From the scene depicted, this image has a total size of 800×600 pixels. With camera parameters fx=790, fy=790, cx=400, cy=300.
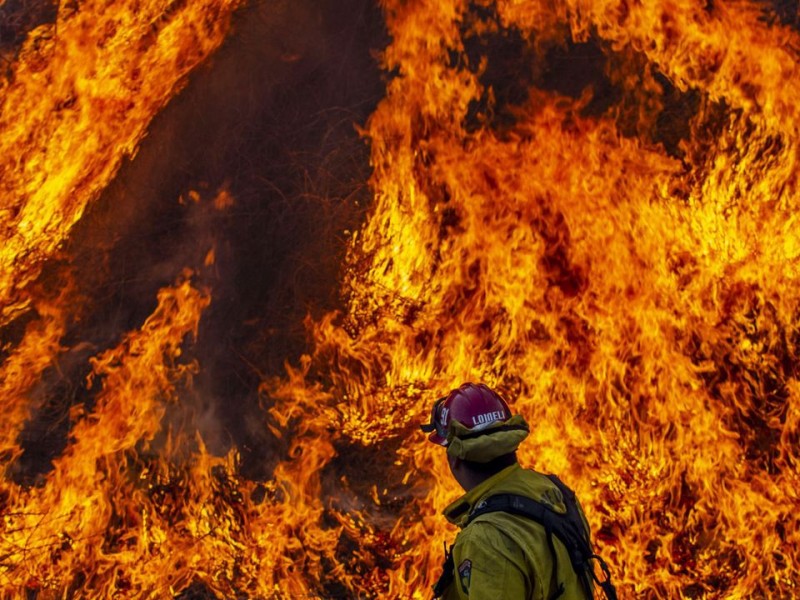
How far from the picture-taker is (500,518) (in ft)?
9.45

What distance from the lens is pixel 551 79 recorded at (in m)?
6.93

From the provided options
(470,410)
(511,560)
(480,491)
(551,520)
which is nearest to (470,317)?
(470,410)

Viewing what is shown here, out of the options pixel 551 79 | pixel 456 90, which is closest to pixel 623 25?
pixel 551 79

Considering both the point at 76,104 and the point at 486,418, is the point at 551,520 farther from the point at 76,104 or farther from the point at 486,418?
the point at 76,104

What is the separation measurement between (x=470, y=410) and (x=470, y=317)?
11.6 feet

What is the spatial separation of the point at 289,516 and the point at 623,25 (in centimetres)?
504

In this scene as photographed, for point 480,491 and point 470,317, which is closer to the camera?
point 480,491

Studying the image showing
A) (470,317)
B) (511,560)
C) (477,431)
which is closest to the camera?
(511,560)

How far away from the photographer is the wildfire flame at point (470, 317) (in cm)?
630

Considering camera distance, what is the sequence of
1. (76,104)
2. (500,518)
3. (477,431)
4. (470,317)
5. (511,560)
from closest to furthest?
(511,560)
(500,518)
(477,431)
(470,317)
(76,104)

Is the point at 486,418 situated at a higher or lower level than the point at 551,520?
higher

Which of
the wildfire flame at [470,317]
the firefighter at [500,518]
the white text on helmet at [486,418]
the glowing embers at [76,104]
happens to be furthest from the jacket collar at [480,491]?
the glowing embers at [76,104]

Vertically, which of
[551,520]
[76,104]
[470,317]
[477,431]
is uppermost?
[76,104]

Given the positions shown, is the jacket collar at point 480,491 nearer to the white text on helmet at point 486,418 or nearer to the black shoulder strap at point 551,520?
the black shoulder strap at point 551,520
